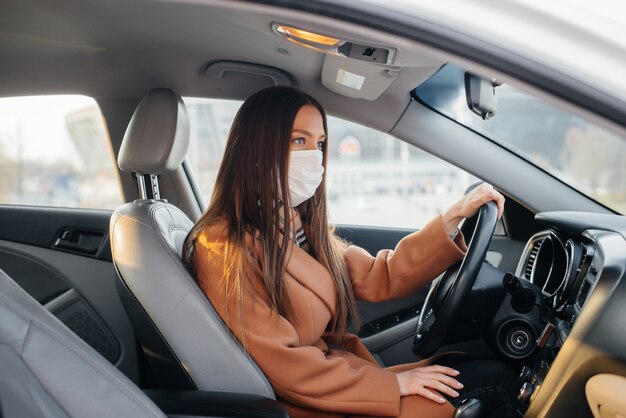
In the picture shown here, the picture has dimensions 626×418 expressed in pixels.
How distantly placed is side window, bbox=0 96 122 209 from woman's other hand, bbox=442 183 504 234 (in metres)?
1.53

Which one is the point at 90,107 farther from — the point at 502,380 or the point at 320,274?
the point at 502,380

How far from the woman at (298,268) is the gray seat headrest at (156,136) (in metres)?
0.27

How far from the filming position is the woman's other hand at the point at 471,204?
68.4 inches

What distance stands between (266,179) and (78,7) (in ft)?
2.36

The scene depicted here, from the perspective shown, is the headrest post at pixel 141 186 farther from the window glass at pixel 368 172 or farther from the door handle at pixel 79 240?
the door handle at pixel 79 240

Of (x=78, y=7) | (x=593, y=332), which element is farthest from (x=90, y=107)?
(x=593, y=332)

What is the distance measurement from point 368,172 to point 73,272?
5.83 ft

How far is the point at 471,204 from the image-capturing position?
1.78 metres

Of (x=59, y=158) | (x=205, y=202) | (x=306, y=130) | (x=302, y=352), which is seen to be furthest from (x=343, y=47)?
(x=59, y=158)

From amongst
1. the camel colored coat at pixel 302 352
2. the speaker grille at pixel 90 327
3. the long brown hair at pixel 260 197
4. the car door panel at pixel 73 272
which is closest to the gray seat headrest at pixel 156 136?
the long brown hair at pixel 260 197

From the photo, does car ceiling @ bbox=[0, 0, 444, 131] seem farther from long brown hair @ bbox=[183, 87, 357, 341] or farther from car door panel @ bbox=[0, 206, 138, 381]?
car door panel @ bbox=[0, 206, 138, 381]

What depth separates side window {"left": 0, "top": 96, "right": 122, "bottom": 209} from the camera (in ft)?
8.52

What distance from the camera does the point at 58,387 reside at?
3.56 feet

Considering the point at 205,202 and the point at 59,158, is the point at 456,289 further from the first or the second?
the point at 59,158
